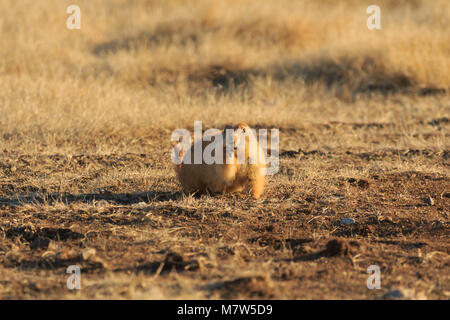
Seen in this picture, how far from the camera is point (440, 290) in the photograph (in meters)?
3.30

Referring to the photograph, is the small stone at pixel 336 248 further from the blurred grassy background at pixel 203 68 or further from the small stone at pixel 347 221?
the blurred grassy background at pixel 203 68

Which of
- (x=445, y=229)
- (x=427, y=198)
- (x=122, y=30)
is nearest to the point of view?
(x=445, y=229)

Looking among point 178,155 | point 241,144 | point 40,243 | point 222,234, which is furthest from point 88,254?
point 241,144

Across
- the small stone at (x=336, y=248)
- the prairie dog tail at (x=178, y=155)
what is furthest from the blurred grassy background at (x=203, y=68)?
the small stone at (x=336, y=248)

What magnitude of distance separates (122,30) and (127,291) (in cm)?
986

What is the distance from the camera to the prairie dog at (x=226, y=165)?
4527mm

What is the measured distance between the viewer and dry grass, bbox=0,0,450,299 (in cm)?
359

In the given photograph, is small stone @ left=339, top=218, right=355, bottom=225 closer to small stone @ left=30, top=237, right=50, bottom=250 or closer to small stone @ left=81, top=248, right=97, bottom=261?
small stone @ left=81, top=248, right=97, bottom=261

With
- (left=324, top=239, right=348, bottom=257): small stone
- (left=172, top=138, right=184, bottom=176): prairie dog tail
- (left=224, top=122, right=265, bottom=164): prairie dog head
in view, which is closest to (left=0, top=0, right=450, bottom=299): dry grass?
(left=324, top=239, right=348, bottom=257): small stone

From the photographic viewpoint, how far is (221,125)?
7.88 meters

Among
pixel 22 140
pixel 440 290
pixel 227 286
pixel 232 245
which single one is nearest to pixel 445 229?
pixel 440 290

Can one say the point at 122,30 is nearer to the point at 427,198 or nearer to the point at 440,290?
the point at 427,198

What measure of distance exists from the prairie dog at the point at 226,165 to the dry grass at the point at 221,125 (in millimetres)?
138

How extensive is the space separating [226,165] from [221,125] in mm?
3375
